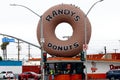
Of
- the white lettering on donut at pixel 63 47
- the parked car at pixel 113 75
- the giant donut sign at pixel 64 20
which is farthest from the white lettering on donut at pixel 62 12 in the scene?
the parked car at pixel 113 75

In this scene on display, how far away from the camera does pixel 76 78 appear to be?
51.7 metres

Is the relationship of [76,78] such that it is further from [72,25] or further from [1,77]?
[1,77]

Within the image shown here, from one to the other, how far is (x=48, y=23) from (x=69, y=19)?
8.10 feet

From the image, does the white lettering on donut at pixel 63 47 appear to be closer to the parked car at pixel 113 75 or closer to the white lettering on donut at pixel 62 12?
the white lettering on donut at pixel 62 12

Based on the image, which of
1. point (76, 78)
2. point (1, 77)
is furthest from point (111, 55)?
point (76, 78)

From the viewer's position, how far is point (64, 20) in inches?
2056

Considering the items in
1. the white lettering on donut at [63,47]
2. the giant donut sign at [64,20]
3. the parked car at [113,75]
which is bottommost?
the parked car at [113,75]

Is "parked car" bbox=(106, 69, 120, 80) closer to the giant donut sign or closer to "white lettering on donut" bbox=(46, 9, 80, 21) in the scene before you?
the giant donut sign

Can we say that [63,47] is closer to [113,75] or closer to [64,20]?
[64,20]

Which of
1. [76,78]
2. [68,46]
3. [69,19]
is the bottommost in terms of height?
[76,78]

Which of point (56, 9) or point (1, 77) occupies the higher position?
point (56, 9)

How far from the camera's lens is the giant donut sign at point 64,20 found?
51.3 m

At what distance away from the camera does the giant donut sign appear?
51.3 meters

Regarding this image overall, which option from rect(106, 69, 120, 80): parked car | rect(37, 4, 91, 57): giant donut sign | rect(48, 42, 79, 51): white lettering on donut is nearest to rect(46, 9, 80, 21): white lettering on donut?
rect(37, 4, 91, 57): giant donut sign
